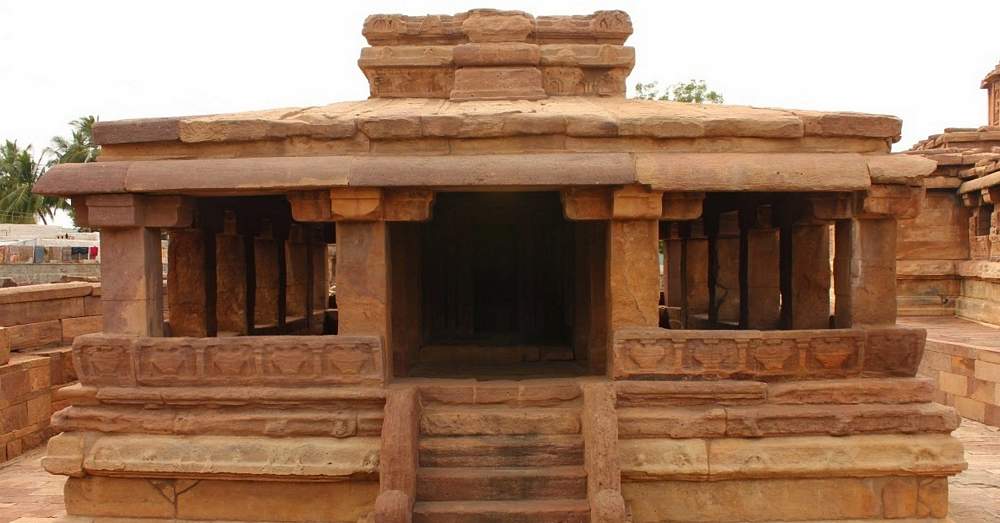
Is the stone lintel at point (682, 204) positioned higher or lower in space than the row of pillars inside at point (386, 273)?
higher

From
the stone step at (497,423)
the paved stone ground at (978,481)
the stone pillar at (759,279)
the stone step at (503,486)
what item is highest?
the stone pillar at (759,279)

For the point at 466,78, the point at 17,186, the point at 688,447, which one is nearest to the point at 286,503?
the point at 688,447

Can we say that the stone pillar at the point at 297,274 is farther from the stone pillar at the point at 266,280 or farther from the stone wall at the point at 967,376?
the stone wall at the point at 967,376

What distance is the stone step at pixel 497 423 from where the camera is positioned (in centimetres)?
521

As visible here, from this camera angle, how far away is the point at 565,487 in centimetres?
484

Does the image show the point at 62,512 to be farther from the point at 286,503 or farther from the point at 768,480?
the point at 768,480

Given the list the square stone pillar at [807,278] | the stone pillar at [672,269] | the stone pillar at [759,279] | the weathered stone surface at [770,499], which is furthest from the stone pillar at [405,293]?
the stone pillar at [672,269]

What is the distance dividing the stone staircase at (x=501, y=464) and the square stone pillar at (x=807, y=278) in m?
2.74

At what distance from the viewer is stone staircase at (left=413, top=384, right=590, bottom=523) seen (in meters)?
4.66

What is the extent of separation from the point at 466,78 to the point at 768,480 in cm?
480

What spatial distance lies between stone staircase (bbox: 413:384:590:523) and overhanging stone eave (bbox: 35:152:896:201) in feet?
5.63

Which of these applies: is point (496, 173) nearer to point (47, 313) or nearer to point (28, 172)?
point (47, 313)

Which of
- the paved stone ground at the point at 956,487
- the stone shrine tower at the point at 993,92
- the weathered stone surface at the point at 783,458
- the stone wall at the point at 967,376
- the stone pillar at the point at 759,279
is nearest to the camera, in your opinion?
the weathered stone surface at the point at 783,458

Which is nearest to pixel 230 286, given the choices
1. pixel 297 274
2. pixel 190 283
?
pixel 190 283
